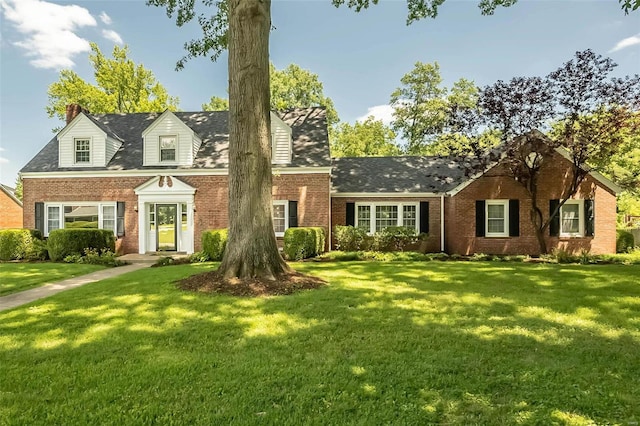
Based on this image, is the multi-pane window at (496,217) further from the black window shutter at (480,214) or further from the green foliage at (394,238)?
the green foliage at (394,238)

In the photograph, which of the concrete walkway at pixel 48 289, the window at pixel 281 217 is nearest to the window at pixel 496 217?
the window at pixel 281 217

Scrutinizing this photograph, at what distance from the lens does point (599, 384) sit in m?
3.25

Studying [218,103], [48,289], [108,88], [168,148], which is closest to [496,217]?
[168,148]

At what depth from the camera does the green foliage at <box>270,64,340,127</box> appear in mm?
33938

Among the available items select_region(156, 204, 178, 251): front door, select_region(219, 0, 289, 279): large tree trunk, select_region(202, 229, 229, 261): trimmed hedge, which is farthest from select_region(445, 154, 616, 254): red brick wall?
select_region(156, 204, 178, 251): front door

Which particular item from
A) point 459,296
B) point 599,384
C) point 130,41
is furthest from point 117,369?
point 130,41

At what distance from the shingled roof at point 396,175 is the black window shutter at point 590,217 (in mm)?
5036

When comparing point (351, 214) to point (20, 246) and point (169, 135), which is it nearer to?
point (169, 135)

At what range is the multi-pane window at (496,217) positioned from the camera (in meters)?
15.7

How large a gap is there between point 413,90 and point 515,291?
2776 centimetres

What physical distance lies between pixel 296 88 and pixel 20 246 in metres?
26.6

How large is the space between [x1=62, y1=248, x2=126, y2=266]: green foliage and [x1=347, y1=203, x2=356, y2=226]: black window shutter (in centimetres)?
948

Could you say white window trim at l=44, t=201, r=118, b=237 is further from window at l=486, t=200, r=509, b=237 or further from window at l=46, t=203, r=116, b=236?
window at l=486, t=200, r=509, b=237

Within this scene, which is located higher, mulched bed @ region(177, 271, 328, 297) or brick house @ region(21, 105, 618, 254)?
brick house @ region(21, 105, 618, 254)
